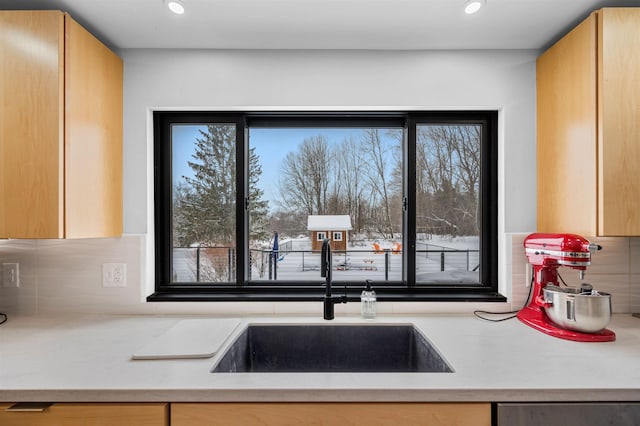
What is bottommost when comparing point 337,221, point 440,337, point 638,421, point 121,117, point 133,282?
point 638,421

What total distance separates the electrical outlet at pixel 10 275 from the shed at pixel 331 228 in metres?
1.52

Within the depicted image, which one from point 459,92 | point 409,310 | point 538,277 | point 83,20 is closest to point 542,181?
point 538,277

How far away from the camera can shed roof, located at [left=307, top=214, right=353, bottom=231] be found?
6.40 ft

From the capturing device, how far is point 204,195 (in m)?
1.87

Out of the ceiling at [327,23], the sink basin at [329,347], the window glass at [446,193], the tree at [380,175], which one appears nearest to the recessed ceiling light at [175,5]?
the ceiling at [327,23]

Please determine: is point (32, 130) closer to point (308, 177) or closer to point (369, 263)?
point (308, 177)

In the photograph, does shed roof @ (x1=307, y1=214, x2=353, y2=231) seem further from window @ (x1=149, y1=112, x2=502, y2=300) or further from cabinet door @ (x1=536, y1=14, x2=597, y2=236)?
cabinet door @ (x1=536, y1=14, x2=597, y2=236)

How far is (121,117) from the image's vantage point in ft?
5.69

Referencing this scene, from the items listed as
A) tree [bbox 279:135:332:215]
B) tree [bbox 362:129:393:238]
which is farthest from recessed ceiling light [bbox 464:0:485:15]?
tree [bbox 279:135:332:215]

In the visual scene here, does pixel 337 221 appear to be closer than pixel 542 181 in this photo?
No

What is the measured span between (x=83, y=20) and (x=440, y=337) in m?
2.13

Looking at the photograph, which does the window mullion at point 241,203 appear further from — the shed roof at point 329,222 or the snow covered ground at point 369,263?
the shed roof at point 329,222

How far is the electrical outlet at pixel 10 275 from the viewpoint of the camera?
169 cm

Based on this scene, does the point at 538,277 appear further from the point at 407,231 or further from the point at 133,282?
the point at 133,282
